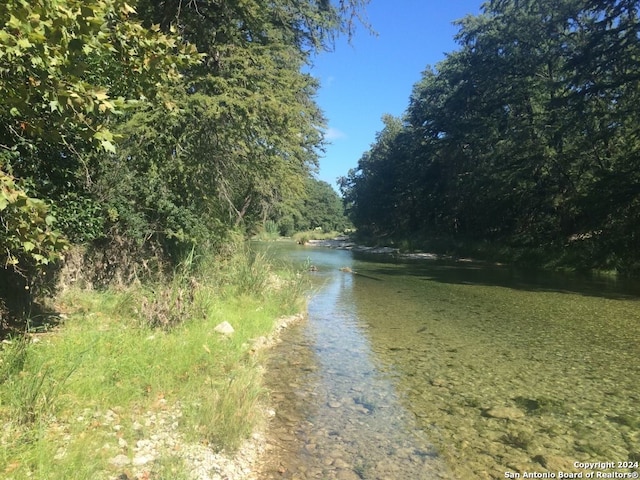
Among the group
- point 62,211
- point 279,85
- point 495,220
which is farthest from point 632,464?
point 495,220

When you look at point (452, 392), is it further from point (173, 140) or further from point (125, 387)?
point (173, 140)

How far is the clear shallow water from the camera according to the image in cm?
477

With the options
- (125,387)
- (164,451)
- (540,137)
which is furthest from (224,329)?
(540,137)

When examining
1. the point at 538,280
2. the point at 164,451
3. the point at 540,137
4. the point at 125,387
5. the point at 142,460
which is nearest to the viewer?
the point at 142,460

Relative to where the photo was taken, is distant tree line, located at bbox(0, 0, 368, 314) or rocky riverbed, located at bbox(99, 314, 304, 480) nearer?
rocky riverbed, located at bbox(99, 314, 304, 480)

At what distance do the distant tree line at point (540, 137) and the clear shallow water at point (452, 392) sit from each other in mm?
13905

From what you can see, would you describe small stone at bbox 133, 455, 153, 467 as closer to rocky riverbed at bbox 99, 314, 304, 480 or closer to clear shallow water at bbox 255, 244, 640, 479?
rocky riverbed at bbox 99, 314, 304, 480

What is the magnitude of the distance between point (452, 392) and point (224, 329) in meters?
3.80

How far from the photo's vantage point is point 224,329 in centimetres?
779

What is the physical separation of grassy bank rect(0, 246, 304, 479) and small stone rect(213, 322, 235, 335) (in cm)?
12

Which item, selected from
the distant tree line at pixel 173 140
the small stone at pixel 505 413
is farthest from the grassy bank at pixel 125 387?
the small stone at pixel 505 413

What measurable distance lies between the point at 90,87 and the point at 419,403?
5331mm

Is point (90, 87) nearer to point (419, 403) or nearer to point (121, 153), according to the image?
point (419, 403)

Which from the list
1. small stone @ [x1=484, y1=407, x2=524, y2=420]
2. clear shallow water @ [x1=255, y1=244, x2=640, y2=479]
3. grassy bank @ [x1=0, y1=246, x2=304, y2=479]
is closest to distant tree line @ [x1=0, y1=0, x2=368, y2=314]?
grassy bank @ [x1=0, y1=246, x2=304, y2=479]
